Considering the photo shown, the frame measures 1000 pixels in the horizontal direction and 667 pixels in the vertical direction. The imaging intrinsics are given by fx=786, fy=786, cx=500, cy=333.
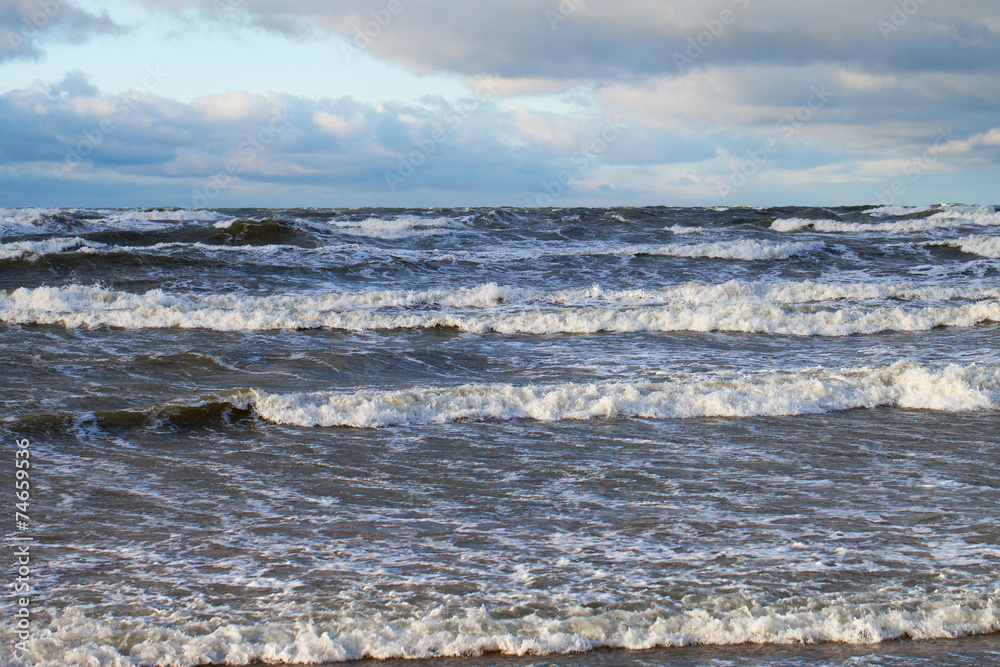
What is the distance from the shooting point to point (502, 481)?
20.1 feet

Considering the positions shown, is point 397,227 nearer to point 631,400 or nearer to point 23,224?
point 23,224

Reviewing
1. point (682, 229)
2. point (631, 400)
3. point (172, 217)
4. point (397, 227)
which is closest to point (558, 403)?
point (631, 400)

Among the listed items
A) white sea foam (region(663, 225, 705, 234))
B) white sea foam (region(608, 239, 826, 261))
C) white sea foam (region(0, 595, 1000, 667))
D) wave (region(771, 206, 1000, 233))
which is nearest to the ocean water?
white sea foam (region(0, 595, 1000, 667))

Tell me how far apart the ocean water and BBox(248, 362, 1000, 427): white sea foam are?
0.13ft

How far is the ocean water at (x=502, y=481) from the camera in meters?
3.81

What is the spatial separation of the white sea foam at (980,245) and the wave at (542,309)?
9.39 meters

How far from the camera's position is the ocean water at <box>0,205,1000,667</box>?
381 centimetres

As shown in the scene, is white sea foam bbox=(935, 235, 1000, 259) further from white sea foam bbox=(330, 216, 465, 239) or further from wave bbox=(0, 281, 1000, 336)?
white sea foam bbox=(330, 216, 465, 239)

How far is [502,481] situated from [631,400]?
266 centimetres

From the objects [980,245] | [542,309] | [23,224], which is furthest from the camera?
[23,224]

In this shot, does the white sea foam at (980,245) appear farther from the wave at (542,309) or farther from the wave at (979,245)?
the wave at (542,309)

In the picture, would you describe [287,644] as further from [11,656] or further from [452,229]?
[452,229]

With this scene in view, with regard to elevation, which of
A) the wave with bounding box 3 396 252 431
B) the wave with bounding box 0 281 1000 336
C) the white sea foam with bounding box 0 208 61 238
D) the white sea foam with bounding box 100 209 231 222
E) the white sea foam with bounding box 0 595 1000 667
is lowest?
the white sea foam with bounding box 0 595 1000 667

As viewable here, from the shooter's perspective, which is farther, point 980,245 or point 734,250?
point 980,245
